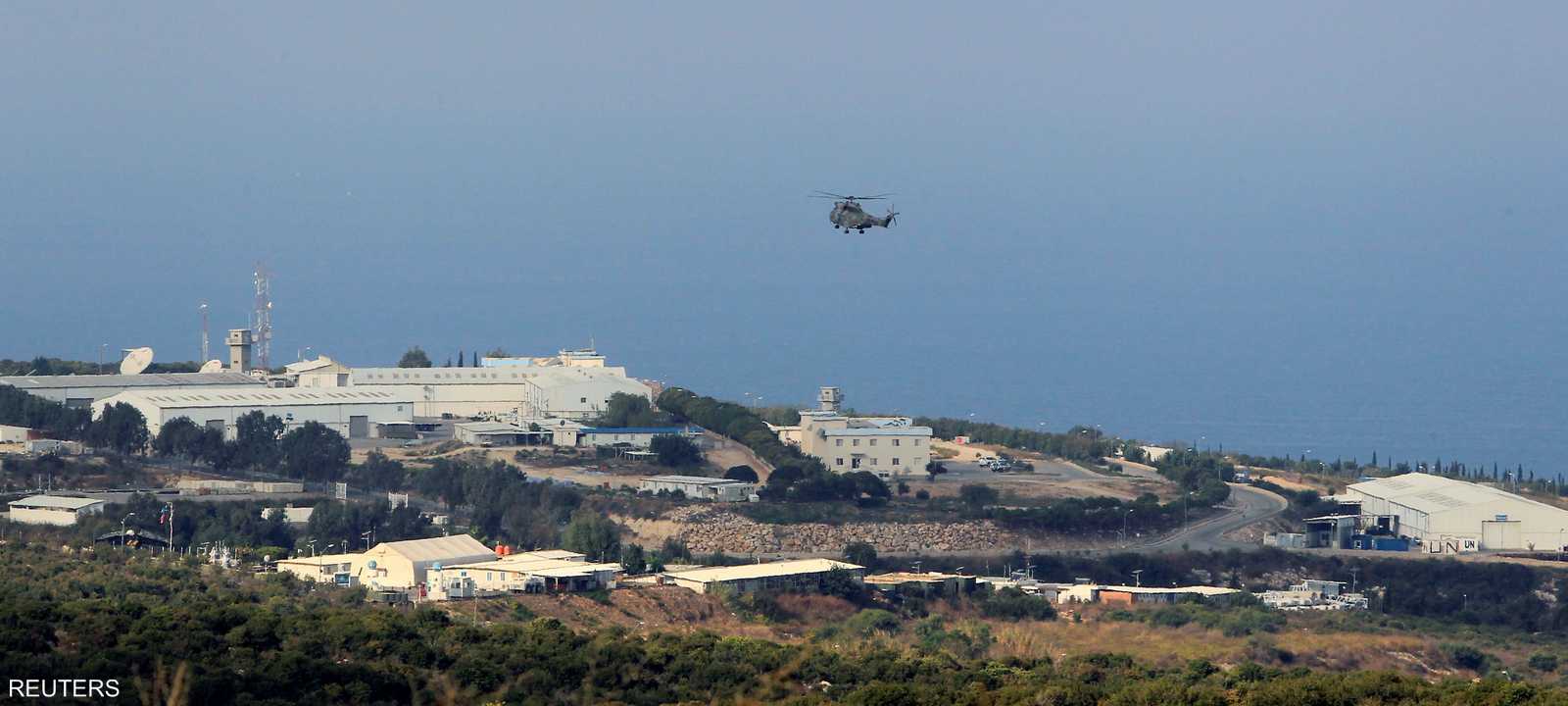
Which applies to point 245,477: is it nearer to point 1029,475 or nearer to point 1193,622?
point 1029,475

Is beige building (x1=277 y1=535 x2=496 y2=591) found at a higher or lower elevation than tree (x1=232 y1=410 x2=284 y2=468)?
lower

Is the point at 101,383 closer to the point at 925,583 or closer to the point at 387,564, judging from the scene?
the point at 387,564

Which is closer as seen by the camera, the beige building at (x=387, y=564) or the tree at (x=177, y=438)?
the beige building at (x=387, y=564)

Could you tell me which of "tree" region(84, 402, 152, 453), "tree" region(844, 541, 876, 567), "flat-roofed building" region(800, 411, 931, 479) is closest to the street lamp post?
"tree" region(84, 402, 152, 453)

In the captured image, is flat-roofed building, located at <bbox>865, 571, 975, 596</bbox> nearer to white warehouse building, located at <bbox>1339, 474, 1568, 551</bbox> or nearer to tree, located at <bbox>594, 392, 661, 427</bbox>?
white warehouse building, located at <bbox>1339, 474, 1568, 551</bbox>

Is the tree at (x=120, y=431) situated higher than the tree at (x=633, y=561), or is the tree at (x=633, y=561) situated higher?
the tree at (x=120, y=431)

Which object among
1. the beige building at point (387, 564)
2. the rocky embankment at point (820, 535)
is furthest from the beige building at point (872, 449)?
the beige building at point (387, 564)

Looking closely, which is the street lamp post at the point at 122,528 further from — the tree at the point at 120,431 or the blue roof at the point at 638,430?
the blue roof at the point at 638,430
